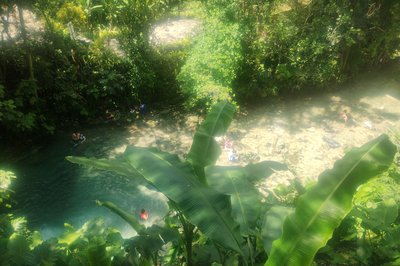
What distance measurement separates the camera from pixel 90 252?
2203mm

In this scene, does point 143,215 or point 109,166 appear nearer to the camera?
point 109,166

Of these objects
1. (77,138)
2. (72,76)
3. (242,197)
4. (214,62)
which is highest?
(214,62)

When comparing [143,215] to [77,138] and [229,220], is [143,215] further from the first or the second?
[229,220]

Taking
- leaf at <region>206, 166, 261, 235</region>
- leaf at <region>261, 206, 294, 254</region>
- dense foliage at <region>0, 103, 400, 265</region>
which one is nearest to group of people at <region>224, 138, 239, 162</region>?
dense foliage at <region>0, 103, 400, 265</region>

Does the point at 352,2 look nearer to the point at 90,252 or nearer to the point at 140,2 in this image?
the point at 140,2

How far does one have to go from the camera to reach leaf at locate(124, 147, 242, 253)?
6.41 feet

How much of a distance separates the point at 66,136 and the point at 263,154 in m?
6.31

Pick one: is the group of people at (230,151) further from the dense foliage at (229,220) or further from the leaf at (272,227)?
the leaf at (272,227)

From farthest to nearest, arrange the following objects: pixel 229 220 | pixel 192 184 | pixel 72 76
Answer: pixel 72 76
pixel 192 184
pixel 229 220

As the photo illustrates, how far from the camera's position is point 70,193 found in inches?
304

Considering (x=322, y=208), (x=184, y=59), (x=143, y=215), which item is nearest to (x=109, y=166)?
(x=322, y=208)

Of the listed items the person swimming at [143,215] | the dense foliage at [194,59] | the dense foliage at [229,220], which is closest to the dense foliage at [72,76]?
the dense foliage at [194,59]

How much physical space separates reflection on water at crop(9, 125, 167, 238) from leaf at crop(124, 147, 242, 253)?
16.8 feet

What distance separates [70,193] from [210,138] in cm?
623
